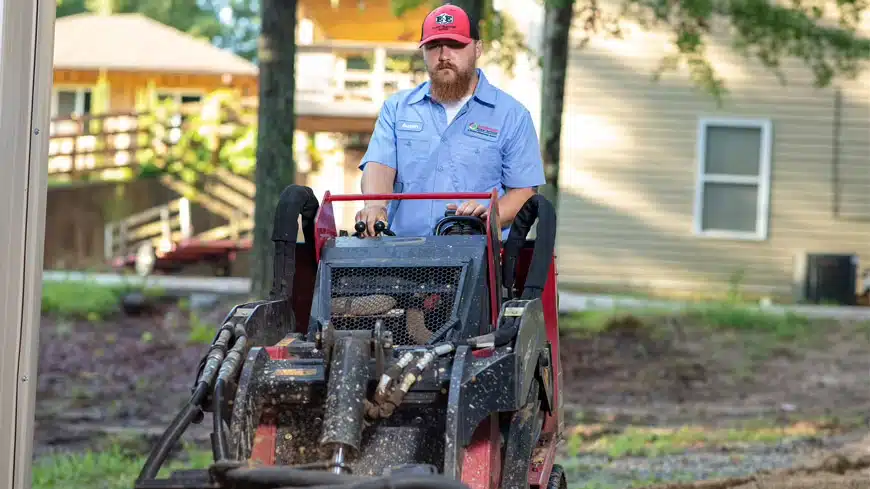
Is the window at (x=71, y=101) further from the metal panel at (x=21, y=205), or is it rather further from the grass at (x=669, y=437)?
the metal panel at (x=21, y=205)

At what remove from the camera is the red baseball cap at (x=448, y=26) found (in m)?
5.72

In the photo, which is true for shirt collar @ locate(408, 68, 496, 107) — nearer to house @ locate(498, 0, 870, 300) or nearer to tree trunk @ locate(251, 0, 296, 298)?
tree trunk @ locate(251, 0, 296, 298)

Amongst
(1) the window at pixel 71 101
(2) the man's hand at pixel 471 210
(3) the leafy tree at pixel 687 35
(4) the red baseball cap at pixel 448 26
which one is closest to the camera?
(2) the man's hand at pixel 471 210

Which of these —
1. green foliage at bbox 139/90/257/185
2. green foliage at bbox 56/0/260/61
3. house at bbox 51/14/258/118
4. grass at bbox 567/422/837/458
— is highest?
green foliage at bbox 56/0/260/61

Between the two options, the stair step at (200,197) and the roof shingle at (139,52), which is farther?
the roof shingle at (139,52)

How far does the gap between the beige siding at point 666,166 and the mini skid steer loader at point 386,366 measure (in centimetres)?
1317

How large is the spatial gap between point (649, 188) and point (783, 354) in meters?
5.12

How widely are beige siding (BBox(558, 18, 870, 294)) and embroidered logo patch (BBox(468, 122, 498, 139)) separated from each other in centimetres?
1302

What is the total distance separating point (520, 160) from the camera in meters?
5.91

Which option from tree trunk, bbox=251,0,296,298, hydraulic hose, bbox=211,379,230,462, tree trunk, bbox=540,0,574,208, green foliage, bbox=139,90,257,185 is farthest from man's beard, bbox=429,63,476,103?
green foliage, bbox=139,90,257,185

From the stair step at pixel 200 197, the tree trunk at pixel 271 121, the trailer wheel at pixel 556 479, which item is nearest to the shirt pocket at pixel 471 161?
the trailer wheel at pixel 556 479

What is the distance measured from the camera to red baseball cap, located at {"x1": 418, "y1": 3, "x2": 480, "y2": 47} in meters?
5.72

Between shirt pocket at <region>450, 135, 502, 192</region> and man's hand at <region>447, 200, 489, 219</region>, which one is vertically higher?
shirt pocket at <region>450, 135, 502, 192</region>

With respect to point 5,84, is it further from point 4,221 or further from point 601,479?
point 601,479
